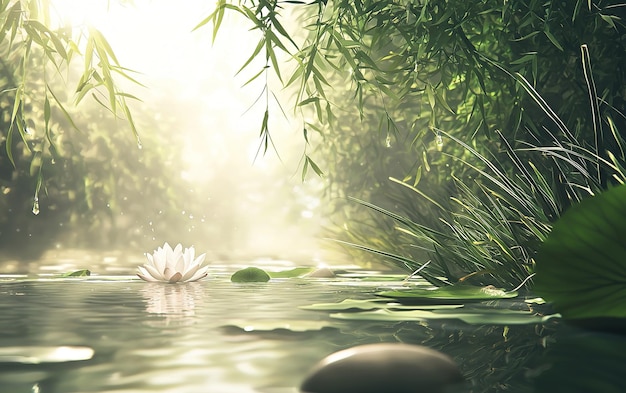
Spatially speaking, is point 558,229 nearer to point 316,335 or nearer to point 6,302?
point 316,335

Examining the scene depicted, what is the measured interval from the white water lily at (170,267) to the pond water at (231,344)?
4.17 feet

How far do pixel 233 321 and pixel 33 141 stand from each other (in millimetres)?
6766

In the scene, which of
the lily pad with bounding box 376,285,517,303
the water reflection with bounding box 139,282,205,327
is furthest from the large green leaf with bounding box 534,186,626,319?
the water reflection with bounding box 139,282,205,327

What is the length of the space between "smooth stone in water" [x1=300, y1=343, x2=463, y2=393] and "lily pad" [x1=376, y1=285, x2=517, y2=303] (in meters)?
1.16

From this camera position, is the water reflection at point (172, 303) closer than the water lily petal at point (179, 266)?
Yes

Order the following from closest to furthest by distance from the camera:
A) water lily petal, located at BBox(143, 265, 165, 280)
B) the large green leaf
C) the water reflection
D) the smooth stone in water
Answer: the smooth stone in water, the large green leaf, the water reflection, water lily petal, located at BBox(143, 265, 165, 280)

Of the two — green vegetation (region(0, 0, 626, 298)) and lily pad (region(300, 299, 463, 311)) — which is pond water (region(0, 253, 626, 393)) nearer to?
lily pad (region(300, 299, 463, 311))

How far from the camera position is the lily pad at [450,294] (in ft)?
8.37

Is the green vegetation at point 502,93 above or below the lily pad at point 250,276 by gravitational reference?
above

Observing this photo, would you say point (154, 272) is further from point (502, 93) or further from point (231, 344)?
point (231, 344)

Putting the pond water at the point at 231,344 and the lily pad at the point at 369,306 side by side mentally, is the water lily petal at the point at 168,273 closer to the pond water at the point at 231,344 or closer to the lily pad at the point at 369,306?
the pond water at the point at 231,344

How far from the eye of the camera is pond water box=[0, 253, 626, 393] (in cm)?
131

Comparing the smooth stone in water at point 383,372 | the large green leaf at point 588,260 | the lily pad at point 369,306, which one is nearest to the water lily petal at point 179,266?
the lily pad at point 369,306

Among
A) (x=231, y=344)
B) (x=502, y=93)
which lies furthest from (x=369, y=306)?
(x=502, y=93)
